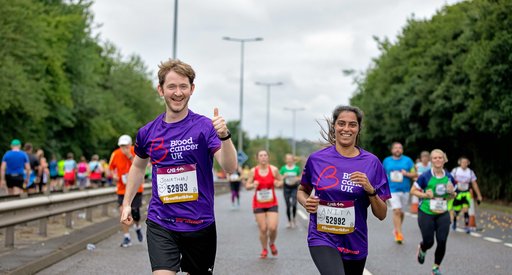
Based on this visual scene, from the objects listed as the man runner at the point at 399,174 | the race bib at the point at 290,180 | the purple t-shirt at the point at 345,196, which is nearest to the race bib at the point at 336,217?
the purple t-shirt at the point at 345,196

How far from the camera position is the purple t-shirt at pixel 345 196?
20.3 ft

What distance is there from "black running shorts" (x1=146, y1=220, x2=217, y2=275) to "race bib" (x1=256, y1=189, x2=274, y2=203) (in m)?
7.44

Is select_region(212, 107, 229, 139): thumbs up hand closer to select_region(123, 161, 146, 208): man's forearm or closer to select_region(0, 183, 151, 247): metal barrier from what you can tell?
select_region(123, 161, 146, 208): man's forearm

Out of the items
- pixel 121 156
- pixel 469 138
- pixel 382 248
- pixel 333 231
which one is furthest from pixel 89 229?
pixel 469 138

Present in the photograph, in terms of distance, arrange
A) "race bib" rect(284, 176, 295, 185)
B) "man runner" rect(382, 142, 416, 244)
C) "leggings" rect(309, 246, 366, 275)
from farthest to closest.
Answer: "race bib" rect(284, 176, 295, 185) < "man runner" rect(382, 142, 416, 244) < "leggings" rect(309, 246, 366, 275)

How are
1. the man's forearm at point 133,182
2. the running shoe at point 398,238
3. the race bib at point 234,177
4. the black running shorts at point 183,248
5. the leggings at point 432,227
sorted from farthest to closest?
1. the race bib at point 234,177
2. the running shoe at point 398,238
3. the leggings at point 432,227
4. the man's forearm at point 133,182
5. the black running shorts at point 183,248

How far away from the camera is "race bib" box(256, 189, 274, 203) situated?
13.3m

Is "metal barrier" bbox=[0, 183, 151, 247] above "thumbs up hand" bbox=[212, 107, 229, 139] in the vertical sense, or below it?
below

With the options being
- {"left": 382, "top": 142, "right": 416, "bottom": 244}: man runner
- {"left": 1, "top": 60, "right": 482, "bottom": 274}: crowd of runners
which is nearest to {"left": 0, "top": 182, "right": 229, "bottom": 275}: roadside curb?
{"left": 1, "top": 60, "right": 482, "bottom": 274}: crowd of runners

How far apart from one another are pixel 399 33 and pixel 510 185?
2841 cm

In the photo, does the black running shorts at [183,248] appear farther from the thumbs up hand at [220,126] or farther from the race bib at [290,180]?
the race bib at [290,180]

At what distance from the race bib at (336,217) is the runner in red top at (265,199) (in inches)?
261

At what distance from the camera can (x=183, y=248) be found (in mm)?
5777

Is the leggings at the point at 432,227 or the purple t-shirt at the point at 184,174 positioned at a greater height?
the purple t-shirt at the point at 184,174
